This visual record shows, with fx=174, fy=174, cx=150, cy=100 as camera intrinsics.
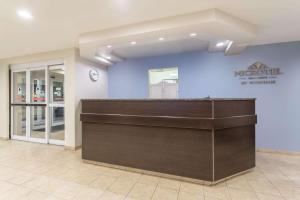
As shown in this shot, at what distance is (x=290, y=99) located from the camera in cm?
450

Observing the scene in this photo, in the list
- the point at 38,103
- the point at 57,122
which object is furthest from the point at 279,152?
the point at 38,103

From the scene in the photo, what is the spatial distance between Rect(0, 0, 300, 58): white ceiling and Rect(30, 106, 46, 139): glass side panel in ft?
7.53

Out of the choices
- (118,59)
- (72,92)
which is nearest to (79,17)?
(72,92)

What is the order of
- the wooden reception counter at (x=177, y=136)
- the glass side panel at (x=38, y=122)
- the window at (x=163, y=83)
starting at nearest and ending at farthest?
the wooden reception counter at (x=177, y=136) < the glass side panel at (x=38, y=122) < the window at (x=163, y=83)

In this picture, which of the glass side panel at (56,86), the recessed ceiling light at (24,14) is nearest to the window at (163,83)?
the glass side panel at (56,86)

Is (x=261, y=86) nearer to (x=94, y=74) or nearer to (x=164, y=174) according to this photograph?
(x=164, y=174)

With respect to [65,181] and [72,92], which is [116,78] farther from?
[65,181]

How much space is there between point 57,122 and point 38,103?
2.96 feet

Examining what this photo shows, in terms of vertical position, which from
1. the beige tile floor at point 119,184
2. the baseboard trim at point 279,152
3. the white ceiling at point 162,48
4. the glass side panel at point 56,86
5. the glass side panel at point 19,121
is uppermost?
the white ceiling at point 162,48

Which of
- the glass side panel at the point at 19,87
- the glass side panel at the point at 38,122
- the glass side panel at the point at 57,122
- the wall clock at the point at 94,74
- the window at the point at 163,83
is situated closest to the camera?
the glass side panel at the point at 57,122

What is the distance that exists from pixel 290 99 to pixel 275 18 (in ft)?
7.83

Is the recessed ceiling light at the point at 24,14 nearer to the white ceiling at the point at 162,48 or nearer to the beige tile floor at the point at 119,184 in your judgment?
the white ceiling at the point at 162,48

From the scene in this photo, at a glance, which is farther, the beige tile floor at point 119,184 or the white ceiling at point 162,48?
the white ceiling at point 162,48

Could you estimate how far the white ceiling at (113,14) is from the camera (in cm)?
270
